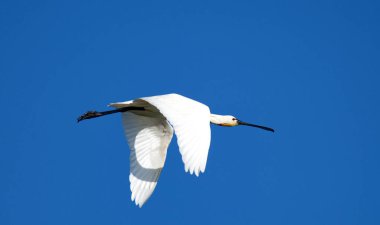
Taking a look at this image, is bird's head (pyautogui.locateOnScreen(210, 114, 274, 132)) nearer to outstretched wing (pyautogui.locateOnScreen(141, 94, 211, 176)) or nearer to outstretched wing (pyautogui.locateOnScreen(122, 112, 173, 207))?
outstretched wing (pyautogui.locateOnScreen(122, 112, 173, 207))

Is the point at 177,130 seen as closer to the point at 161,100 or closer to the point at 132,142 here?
the point at 161,100

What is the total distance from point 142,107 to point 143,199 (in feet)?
6.58

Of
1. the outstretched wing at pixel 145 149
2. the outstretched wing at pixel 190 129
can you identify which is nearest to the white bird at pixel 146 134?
the outstretched wing at pixel 145 149

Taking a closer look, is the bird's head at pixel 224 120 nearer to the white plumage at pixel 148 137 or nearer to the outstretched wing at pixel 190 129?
the white plumage at pixel 148 137

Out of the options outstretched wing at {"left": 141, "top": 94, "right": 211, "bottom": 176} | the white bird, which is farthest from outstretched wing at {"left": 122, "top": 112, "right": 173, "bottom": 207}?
outstretched wing at {"left": 141, "top": 94, "right": 211, "bottom": 176}

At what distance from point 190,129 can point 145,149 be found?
161 inches

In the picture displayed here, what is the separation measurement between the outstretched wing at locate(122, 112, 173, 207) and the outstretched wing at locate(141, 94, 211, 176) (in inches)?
106

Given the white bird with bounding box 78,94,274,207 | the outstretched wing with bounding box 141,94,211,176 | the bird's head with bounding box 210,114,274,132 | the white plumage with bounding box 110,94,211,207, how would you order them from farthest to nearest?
the bird's head with bounding box 210,114,274,132 → the white bird with bounding box 78,94,274,207 → the white plumage with bounding box 110,94,211,207 → the outstretched wing with bounding box 141,94,211,176

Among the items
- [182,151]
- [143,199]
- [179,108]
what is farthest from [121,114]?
[182,151]

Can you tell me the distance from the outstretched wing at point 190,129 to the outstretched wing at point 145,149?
2.69 meters

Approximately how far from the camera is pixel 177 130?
11.3 metres

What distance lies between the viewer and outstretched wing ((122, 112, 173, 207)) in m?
15.0

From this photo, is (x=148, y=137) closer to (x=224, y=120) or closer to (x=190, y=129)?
(x=224, y=120)

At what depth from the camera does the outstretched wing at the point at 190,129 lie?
10969mm
